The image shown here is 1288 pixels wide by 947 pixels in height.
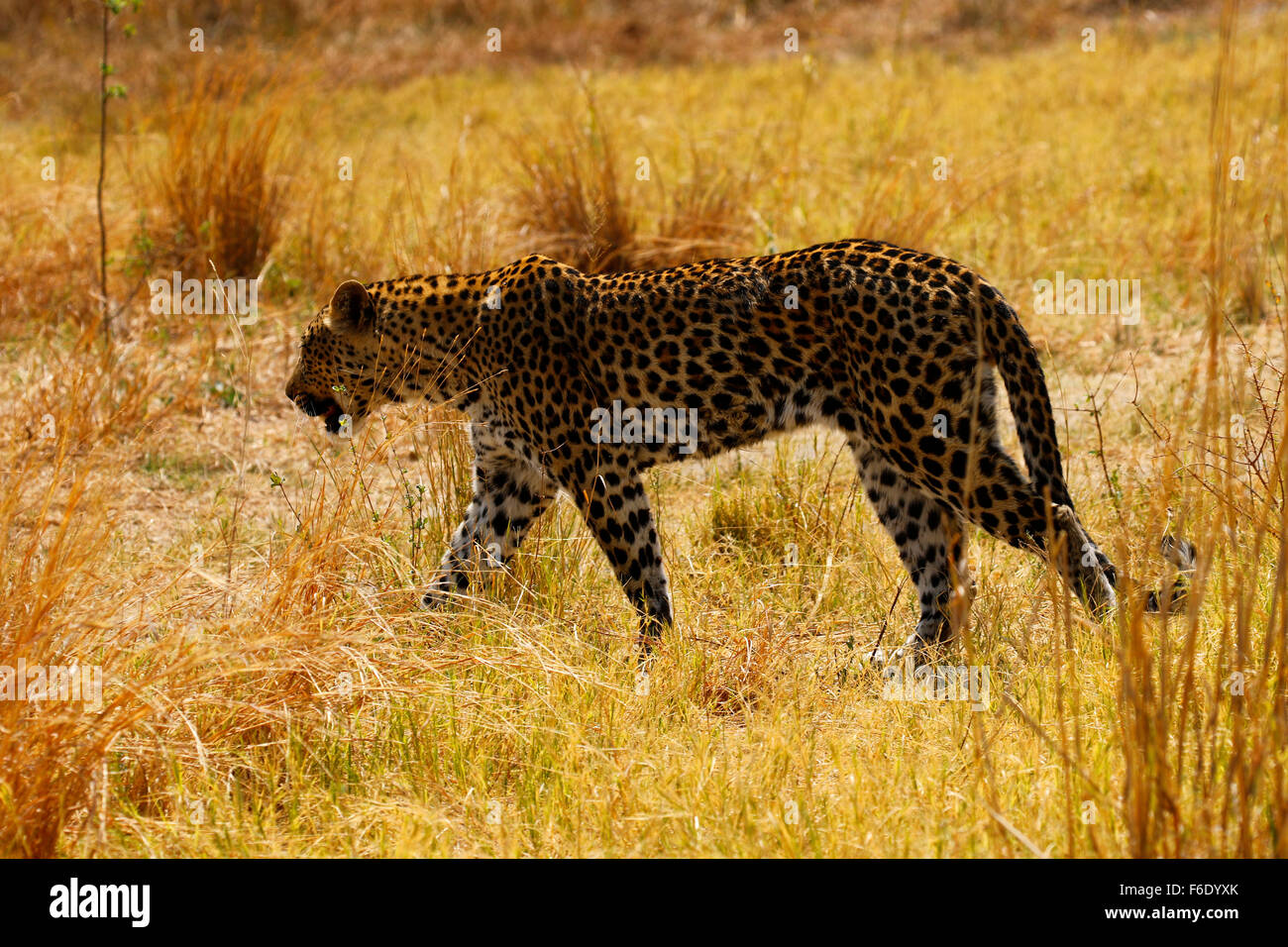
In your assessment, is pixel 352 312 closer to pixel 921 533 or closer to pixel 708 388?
pixel 708 388

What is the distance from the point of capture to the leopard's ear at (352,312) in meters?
5.51

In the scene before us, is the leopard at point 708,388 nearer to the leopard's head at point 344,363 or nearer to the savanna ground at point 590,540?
the leopard's head at point 344,363

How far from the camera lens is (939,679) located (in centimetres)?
467

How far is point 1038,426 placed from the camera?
15.6 feet

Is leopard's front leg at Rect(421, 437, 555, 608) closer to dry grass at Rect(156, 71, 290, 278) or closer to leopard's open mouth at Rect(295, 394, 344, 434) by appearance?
leopard's open mouth at Rect(295, 394, 344, 434)

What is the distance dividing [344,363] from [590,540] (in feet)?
3.90

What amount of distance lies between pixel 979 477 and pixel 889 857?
162cm

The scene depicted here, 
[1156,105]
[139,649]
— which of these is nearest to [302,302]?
[139,649]

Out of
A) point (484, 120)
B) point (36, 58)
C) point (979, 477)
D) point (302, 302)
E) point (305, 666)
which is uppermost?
point (36, 58)

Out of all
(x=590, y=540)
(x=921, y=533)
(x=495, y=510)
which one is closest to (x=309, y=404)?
(x=495, y=510)

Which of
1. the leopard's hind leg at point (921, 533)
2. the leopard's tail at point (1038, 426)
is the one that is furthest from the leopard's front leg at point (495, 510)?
the leopard's tail at point (1038, 426)

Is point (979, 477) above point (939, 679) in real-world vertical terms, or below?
above
